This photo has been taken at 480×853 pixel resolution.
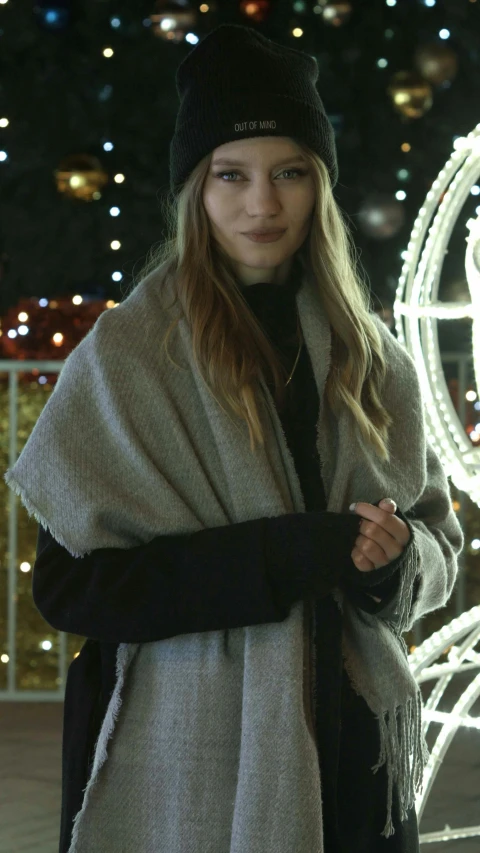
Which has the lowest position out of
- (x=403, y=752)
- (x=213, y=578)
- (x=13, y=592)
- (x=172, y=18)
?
(x=403, y=752)

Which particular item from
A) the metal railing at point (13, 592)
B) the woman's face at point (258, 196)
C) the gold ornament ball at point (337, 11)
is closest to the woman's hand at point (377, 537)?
the woman's face at point (258, 196)

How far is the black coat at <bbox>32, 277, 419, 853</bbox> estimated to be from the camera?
4.67 feet

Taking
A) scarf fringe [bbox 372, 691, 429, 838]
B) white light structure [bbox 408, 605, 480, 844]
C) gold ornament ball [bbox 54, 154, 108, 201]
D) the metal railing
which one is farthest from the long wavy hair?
gold ornament ball [bbox 54, 154, 108, 201]

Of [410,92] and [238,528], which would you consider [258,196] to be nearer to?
[238,528]

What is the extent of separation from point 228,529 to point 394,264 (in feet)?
14.1

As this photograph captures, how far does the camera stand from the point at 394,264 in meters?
5.58

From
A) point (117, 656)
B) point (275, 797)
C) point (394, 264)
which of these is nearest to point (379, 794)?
point (275, 797)

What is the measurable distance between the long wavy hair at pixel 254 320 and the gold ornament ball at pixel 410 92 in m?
3.74

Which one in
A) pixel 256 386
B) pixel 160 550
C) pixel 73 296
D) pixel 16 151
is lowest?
pixel 160 550

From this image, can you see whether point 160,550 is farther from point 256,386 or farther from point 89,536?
point 256,386

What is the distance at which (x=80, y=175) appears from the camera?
526 centimetres

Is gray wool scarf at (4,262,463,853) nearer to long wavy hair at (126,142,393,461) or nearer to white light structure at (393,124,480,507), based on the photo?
long wavy hair at (126,142,393,461)

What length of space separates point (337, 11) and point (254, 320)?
4.06 meters

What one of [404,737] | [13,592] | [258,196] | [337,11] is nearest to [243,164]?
[258,196]
